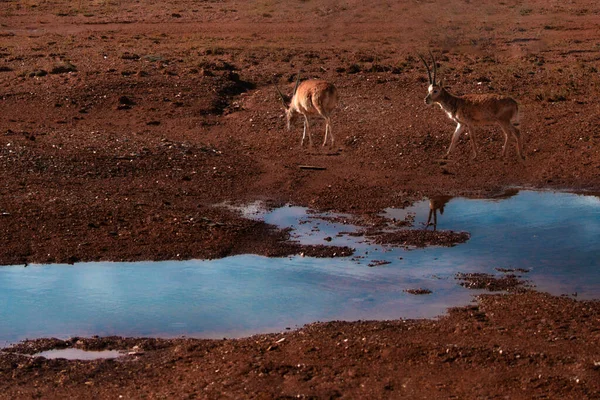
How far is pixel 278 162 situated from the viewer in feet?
61.2

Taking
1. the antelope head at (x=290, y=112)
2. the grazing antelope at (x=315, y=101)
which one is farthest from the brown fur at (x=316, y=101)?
the antelope head at (x=290, y=112)

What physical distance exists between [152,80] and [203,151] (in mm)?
5378

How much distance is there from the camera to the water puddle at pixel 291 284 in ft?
35.8

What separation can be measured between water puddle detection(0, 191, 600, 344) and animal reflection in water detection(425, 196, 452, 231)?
4.4 inches

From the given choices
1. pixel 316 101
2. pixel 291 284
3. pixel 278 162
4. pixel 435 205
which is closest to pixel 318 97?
pixel 316 101

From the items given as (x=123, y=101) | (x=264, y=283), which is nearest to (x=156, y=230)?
A: (x=264, y=283)

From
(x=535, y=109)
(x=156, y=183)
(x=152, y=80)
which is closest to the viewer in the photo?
(x=156, y=183)

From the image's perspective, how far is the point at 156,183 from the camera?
16.8m

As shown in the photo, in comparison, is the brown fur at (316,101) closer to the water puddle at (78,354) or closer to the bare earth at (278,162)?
the bare earth at (278,162)

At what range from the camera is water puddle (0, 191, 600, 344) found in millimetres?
10898

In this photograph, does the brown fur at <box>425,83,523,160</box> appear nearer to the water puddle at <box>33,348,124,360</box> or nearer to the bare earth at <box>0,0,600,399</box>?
the bare earth at <box>0,0,600,399</box>

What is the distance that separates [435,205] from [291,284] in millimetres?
4572

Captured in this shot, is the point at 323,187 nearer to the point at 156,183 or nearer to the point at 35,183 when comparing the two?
the point at 156,183

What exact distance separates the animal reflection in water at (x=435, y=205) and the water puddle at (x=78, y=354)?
6.08 meters
